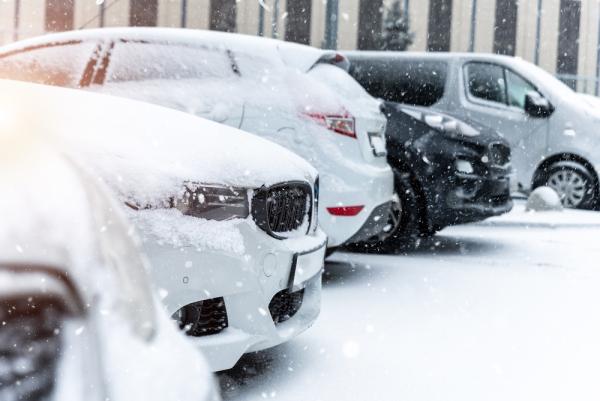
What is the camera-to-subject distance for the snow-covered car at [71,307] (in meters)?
1.41

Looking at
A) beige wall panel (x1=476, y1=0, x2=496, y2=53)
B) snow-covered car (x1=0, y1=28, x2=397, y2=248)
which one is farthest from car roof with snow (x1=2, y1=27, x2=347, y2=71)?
beige wall panel (x1=476, y1=0, x2=496, y2=53)

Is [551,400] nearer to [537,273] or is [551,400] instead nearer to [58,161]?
[58,161]

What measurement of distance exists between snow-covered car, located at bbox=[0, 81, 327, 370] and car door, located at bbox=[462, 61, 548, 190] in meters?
6.68

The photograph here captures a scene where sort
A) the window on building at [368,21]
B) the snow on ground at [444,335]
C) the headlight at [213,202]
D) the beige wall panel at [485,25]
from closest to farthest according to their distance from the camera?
1. the headlight at [213,202]
2. the snow on ground at [444,335]
3. the window on building at [368,21]
4. the beige wall panel at [485,25]

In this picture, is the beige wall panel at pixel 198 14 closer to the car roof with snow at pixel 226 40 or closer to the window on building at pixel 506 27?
the window on building at pixel 506 27

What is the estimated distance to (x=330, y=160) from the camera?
5363mm

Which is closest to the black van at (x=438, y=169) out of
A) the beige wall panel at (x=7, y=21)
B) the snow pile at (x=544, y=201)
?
the snow pile at (x=544, y=201)

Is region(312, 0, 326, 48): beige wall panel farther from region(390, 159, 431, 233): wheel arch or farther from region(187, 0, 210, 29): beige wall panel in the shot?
region(390, 159, 431, 233): wheel arch

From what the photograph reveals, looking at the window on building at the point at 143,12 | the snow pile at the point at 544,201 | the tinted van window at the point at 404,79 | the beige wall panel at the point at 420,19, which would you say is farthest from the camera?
the beige wall panel at the point at 420,19

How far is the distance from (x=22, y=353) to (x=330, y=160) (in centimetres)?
402

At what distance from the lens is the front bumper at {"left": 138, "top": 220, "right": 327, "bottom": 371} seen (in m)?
3.02

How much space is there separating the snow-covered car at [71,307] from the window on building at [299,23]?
29.2 m

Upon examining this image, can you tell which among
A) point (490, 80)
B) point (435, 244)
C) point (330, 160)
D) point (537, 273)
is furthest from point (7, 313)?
point (490, 80)

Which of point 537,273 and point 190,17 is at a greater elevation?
point 190,17
